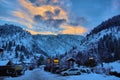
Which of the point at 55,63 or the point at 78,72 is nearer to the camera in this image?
the point at 78,72

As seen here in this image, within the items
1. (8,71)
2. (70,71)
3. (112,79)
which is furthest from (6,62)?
(112,79)

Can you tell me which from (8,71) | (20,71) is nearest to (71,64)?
(20,71)

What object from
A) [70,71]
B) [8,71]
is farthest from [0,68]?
[70,71]

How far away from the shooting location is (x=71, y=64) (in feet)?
245

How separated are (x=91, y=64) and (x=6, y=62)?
28.2m

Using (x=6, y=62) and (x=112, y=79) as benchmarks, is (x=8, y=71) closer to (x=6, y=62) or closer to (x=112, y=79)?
(x=6, y=62)

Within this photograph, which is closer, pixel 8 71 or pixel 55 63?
pixel 8 71

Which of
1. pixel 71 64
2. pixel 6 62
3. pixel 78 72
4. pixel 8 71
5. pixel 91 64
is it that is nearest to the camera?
pixel 78 72

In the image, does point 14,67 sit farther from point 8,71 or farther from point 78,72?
point 78,72

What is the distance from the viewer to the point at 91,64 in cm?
9350

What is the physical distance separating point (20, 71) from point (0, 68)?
6449 millimetres

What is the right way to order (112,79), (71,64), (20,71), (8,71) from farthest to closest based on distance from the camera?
1. (71,64)
2. (20,71)
3. (8,71)
4. (112,79)

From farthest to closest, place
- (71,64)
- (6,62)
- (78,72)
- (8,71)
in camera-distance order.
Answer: (6,62) < (71,64) < (8,71) < (78,72)

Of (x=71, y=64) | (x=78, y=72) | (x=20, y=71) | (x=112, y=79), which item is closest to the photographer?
(x=112, y=79)
